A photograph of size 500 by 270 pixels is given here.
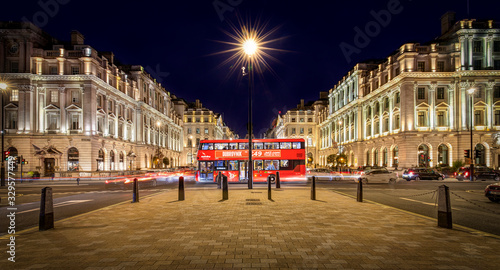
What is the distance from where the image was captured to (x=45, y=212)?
778cm

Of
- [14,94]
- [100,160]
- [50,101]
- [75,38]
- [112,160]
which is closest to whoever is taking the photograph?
[14,94]

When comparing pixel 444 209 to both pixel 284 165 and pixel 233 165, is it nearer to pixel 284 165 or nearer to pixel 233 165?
pixel 284 165

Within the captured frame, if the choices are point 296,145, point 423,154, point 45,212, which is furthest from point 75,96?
point 423,154

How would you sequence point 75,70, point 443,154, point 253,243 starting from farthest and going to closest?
1. point 443,154
2. point 75,70
3. point 253,243

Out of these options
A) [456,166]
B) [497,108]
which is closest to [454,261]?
[456,166]

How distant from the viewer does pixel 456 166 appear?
41125 millimetres

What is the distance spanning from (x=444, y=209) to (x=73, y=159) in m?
47.7

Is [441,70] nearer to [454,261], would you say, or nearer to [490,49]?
[490,49]

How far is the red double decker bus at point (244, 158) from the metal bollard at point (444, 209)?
1887cm

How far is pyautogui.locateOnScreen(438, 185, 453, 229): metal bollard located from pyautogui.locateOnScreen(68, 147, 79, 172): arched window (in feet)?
155

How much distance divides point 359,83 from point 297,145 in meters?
44.2

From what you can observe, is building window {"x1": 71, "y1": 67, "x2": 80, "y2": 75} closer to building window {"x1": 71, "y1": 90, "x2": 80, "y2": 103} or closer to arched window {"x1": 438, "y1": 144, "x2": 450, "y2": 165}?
building window {"x1": 71, "y1": 90, "x2": 80, "y2": 103}

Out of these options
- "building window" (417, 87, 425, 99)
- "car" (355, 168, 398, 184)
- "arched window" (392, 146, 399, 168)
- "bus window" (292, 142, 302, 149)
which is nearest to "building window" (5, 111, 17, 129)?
"bus window" (292, 142, 302, 149)

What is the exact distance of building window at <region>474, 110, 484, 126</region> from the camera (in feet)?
153
